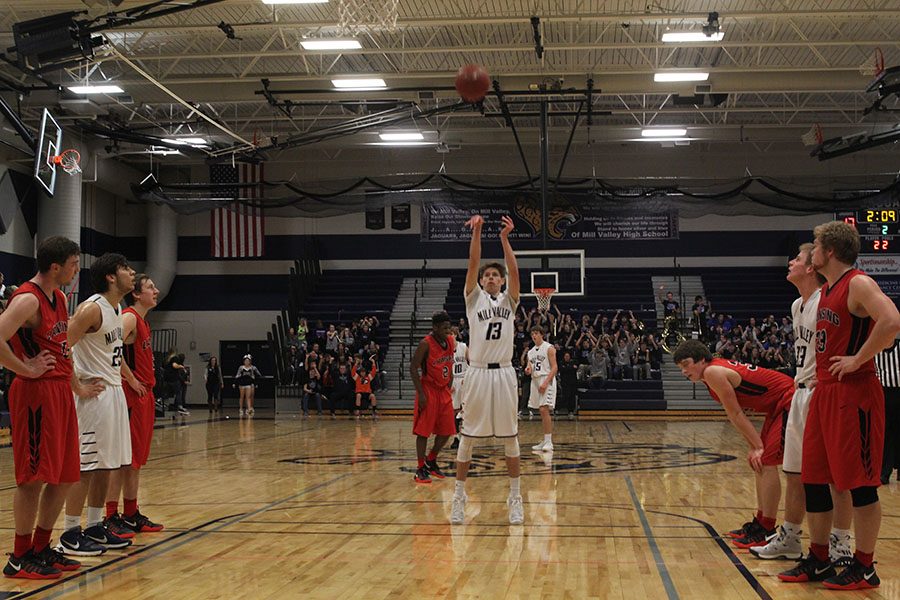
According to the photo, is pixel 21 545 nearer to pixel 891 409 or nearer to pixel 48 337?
pixel 48 337

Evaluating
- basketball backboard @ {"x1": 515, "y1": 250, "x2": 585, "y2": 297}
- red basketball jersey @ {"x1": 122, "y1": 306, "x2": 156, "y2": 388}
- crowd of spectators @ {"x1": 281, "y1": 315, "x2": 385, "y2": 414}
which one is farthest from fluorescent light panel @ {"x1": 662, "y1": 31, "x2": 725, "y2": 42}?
red basketball jersey @ {"x1": 122, "y1": 306, "x2": 156, "y2": 388}

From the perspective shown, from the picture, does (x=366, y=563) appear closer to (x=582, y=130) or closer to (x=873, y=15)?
(x=873, y=15)

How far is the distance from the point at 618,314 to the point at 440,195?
7244 mm

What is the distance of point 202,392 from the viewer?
29.2m

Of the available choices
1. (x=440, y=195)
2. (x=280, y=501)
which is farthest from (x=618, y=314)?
(x=280, y=501)

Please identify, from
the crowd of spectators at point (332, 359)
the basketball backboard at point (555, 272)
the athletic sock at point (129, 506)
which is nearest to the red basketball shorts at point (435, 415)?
the athletic sock at point (129, 506)

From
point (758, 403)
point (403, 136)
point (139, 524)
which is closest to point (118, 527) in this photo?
point (139, 524)

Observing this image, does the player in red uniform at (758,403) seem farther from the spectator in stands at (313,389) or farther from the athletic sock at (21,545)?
the spectator in stands at (313,389)

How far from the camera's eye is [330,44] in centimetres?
1736

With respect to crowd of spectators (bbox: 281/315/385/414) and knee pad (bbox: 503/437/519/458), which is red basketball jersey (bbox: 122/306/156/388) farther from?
crowd of spectators (bbox: 281/315/385/414)

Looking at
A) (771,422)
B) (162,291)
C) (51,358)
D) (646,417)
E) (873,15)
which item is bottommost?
(646,417)

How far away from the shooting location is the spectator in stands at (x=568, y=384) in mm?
21641

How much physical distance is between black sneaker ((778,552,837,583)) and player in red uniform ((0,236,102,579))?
13.6ft

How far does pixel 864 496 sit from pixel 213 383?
24077 mm
